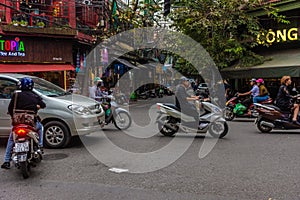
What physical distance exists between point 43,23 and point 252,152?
1361 centimetres

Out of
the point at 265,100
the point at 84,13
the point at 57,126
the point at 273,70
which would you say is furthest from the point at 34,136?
the point at 84,13

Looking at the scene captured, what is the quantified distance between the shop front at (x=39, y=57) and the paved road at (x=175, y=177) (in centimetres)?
968

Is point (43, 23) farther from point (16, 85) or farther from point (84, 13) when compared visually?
point (16, 85)

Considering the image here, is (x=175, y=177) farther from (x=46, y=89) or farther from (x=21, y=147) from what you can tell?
(x=46, y=89)

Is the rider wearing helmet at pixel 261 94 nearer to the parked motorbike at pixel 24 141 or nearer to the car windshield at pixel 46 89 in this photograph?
the car windshield at pixel 46 89

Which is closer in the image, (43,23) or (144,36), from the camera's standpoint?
(43,23)

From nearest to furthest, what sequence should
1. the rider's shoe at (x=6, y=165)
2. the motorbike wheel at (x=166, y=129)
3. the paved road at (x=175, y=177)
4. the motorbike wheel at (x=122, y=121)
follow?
the paved road at (x=175, y=177), the rider's shoe at (x=6, y=165), the motorbike wheel at (x=166, y=129), the motorbike wheel at (x=122, y=121)

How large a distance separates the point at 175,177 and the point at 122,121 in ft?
16.9

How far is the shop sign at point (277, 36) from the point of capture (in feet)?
52.0

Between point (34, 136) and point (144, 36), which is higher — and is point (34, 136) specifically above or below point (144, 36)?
below

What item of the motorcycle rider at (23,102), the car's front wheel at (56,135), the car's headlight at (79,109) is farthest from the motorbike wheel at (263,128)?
the motorcycle rider at (23,102)

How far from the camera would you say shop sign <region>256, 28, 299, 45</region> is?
15.8 metres

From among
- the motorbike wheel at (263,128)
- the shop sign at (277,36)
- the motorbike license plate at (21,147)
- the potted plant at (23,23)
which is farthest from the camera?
the shop sign at (277,36)

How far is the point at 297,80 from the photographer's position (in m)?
15.8
